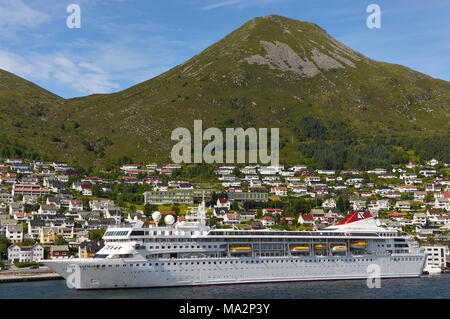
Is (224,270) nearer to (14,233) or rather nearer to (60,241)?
(60,241)

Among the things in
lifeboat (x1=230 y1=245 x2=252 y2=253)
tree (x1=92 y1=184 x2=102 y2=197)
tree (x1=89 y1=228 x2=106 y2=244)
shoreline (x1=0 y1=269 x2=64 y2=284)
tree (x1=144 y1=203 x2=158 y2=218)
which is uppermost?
tree (x1=92 y1=184 x2=102 y2=197)

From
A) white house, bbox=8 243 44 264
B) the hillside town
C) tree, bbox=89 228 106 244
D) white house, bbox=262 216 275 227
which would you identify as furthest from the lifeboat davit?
white house, bbox=8 243 44 264

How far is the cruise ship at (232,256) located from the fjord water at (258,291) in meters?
1.44

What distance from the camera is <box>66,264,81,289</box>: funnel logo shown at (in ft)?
188

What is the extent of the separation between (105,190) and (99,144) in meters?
55.1

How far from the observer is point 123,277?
58.3 meters

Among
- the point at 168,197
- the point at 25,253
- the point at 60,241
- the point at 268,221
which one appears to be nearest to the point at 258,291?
the point at 25,253

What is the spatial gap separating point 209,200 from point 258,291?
225 feet

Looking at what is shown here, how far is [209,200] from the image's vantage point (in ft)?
418

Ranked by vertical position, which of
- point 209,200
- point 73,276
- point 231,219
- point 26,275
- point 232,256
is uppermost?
point 209,200

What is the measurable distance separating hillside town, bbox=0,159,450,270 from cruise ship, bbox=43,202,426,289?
17.4 meters

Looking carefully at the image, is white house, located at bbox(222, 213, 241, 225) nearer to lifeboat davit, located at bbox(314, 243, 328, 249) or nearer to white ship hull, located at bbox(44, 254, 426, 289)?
lifeboat davit, located at bbox(314, 243, 328, 249)
